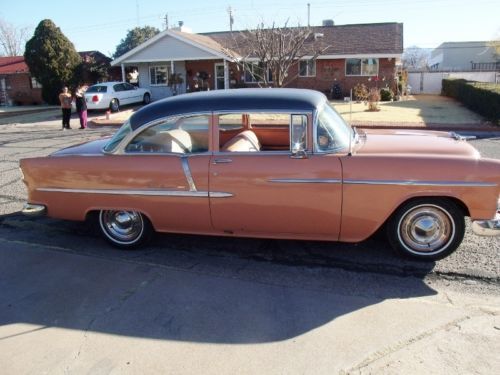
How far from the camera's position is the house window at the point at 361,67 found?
27047 millimetres

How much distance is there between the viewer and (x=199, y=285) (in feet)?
13.4

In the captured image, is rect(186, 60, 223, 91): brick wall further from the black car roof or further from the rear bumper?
the black car roof

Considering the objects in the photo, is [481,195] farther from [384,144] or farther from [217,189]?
[217,189]

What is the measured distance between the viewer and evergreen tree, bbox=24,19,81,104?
26641 millimetres

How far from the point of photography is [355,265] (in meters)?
4.38

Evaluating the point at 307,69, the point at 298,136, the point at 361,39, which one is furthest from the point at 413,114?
the point at 298,136

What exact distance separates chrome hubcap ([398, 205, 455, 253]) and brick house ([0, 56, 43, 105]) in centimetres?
3263

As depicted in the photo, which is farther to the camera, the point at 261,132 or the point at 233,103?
the point at 261,132

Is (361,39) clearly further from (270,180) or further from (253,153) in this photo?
(270,180)

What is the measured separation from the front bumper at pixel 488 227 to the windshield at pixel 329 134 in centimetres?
137

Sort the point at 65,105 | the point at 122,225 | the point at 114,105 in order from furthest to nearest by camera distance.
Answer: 1. the point at 114,105
2. the point at 65,105
3. the point at 122,225

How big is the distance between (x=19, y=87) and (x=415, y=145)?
34318mm

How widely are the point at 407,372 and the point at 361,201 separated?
1.65 m

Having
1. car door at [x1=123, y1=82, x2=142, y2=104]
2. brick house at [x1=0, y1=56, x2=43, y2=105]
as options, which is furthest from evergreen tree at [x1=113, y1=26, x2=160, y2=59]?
car door at [x1=123, y1=82, x2=142, y2=104]
